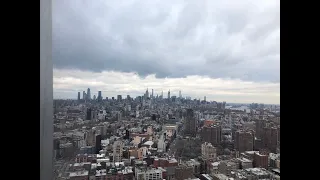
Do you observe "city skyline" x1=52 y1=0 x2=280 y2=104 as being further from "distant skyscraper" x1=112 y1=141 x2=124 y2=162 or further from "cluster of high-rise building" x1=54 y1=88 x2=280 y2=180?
"distant skyscraper" x1=112 y1=141 x2=124 y2=162

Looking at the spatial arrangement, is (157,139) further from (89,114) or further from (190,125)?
(89,114)

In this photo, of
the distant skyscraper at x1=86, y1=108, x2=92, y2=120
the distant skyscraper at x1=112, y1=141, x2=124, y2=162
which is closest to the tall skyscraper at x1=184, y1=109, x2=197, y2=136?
the distant skyscraper at x1=112, y1=141, x2=124, y2=162

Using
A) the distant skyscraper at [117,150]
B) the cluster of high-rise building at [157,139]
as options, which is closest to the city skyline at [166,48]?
the cluster of high-rise building at [157,139]

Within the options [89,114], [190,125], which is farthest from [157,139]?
[89,114]
